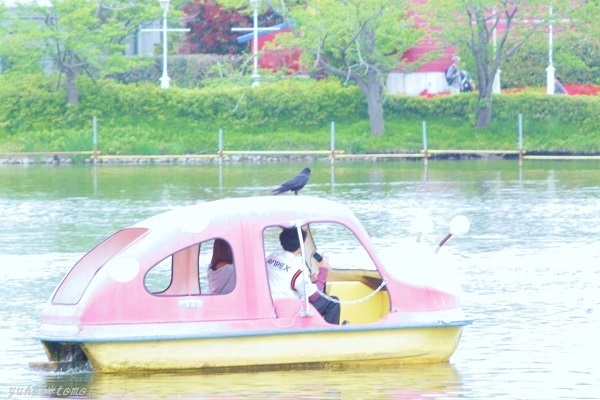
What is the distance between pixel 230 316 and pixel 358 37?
37476 millimetres

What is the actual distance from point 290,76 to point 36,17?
31.1 feet

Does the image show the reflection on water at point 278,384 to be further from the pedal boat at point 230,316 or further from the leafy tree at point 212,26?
the leafy tree at point 212,26

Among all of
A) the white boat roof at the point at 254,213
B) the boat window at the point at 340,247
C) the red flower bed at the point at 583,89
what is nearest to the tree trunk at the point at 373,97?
the red flower bed at the point at 583,89

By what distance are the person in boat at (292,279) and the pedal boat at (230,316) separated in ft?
0.43

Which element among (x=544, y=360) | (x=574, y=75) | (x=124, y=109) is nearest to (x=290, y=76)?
(x=124, y=109)

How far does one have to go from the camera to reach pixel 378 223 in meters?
26.5

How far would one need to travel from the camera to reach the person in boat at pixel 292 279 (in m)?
12.3

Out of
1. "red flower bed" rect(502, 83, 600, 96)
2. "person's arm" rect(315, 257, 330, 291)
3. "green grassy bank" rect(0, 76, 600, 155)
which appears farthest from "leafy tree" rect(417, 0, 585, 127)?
"person's arm" rect(315, 257, 330, 291)

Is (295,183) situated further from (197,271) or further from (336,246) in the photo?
(336,246)

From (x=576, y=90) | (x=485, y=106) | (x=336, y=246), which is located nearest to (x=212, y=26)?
(x=485, y=106)

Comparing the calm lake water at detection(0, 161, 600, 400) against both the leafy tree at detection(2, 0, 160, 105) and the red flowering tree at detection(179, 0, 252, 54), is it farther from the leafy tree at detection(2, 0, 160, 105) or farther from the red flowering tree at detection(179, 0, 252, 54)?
the red flowering tree at detection(179, 0, 252, 54)

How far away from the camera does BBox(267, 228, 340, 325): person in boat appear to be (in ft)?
40.3

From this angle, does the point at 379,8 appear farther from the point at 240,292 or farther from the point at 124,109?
the point at 240,292

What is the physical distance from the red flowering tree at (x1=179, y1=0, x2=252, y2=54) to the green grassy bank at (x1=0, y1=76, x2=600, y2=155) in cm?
775
